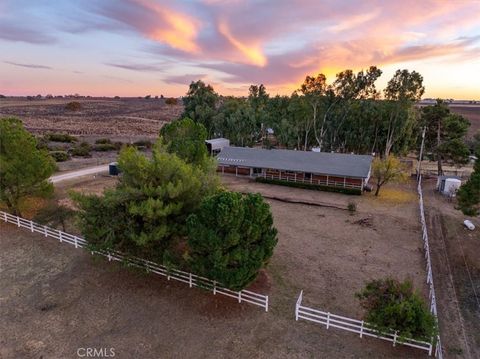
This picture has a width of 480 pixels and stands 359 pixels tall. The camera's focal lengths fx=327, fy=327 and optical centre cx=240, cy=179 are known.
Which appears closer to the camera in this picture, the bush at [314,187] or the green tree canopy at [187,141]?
the green tree canopy at [187,141]

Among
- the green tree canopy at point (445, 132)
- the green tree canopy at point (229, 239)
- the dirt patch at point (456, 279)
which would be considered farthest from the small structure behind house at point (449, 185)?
the green tree canopy at point (229, 239)

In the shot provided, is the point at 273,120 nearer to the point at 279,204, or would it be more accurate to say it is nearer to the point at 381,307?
the point at 279,204

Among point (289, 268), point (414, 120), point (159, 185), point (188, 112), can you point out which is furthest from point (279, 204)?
point (188, 112)

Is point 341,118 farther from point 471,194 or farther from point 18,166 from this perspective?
point 18,166

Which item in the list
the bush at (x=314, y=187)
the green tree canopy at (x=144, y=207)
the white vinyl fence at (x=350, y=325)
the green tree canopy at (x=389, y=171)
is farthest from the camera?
the bush at (x=314, y=187)

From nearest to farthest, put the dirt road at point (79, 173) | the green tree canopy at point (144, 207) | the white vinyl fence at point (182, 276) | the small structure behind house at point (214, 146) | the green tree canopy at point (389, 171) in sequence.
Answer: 1. the white vinyl fence at point (182, 276)
2. the green tree canopy at point (144, 207)
3. the green tree canopy at point (389, 171)
4. the dirt road at point (79, 173)
5. the small structure behind house at point (214, 146)

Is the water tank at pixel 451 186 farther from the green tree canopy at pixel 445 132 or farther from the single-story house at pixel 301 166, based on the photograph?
the single-story house at pixel 301 166

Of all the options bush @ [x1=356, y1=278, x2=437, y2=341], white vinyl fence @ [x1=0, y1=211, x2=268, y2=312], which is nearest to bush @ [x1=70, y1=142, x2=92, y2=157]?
white vinyl fence @ [x1=0, y1=211, x2=268, y2=312]

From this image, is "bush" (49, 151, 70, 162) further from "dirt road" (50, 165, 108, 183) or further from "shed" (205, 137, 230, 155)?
"shed" (205, 137, 230, 155)

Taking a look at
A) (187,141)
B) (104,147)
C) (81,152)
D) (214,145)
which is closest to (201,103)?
(214,145)
